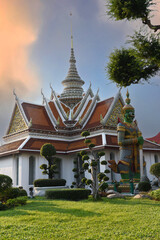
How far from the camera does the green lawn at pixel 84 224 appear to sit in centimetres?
496

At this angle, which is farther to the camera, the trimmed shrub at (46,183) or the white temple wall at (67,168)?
the white temple wall at (67,168)

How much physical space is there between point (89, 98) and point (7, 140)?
726 centimetres

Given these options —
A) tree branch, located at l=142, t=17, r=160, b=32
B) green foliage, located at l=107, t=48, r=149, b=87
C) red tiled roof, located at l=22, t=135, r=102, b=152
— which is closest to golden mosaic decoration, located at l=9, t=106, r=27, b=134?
red tiled roof, located at l=22, t=135, r=102, b=152

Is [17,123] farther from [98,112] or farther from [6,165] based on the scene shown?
[98,112]

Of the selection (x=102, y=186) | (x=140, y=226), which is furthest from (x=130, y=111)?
(x=140, y=226)

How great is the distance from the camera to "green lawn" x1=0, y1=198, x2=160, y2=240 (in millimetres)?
4965

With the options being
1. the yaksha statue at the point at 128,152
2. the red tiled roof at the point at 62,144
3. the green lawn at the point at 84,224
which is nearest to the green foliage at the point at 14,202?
the green lawn at the point at 84,224

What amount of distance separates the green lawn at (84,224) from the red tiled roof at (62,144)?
383 inches

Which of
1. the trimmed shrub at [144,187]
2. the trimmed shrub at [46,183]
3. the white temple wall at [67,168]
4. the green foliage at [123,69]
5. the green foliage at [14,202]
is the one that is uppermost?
the green foliage at [123,69]

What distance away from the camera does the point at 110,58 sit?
26.9ft

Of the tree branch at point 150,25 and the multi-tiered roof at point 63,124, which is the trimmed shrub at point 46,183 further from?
the tree branch at point 150,25

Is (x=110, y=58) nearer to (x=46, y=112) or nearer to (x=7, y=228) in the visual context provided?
(x=7, y=228)

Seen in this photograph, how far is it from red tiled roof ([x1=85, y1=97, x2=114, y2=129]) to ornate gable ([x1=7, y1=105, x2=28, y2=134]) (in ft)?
15.0

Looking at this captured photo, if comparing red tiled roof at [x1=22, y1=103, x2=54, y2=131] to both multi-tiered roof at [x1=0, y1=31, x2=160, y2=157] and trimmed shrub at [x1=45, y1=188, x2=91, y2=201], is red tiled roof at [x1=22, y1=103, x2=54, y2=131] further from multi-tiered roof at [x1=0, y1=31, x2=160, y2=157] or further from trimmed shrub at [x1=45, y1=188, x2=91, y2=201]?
trimmed shrub at [x1=45, y1=188, x2=91, y2=201]
